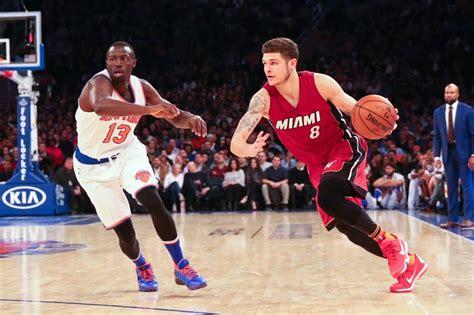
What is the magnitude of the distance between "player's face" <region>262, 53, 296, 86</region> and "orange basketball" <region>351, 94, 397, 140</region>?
1.73ft

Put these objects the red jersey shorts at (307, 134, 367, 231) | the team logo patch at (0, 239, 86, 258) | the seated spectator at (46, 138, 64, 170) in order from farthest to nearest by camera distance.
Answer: the seated spectator at (46, 138, 64, 170) < the team logo patch at (0, 239, 86, 258) < the red jersey shorts at (307, 134, 367, 231)

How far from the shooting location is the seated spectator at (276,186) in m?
15.1

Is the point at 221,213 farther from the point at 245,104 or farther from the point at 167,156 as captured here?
the point at 245,104

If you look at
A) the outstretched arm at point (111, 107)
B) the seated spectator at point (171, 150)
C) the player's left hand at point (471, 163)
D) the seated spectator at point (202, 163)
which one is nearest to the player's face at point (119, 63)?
the outstretched arm at point (111, 107)

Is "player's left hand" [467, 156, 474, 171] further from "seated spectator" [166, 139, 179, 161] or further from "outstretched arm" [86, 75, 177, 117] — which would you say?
"seated spectator" [166, 139, 179, 161]

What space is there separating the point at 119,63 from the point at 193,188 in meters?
10.2

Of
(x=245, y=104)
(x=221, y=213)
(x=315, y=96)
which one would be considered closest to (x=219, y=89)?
(x=245, y=104)

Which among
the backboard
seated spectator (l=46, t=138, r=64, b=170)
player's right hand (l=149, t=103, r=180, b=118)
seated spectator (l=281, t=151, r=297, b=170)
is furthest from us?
seated spectator (l=46, t=138, r=64, b=170)

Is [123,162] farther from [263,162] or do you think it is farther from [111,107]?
[263,162]

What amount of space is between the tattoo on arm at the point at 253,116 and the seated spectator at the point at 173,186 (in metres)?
10.1

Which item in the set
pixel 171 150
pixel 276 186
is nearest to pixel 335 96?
pixel 276 186

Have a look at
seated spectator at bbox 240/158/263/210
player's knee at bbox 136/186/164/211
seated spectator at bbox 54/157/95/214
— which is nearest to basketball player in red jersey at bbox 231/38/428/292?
player's knee at bbox 136/186/164/211

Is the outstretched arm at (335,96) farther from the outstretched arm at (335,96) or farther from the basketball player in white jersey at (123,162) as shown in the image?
the basketball player in white jersey at (123,162)

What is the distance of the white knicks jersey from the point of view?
5305mm
